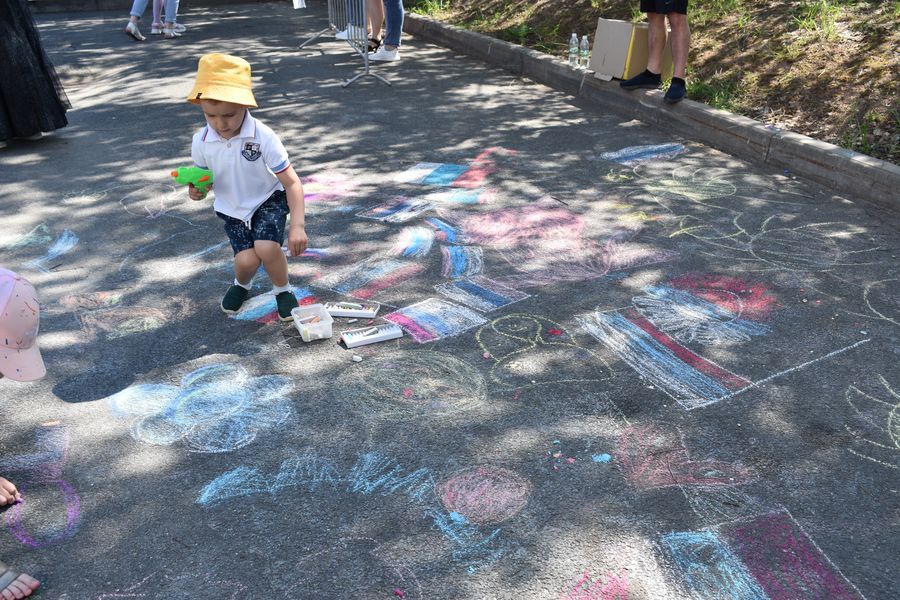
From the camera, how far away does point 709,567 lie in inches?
87.4

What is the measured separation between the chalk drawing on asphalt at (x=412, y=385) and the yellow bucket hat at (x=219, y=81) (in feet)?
3.90

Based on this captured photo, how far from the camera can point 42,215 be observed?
491 centimetres

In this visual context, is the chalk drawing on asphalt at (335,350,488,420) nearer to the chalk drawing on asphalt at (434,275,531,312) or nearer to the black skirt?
the chalk drawing on asphalt at (434,275,531,312)

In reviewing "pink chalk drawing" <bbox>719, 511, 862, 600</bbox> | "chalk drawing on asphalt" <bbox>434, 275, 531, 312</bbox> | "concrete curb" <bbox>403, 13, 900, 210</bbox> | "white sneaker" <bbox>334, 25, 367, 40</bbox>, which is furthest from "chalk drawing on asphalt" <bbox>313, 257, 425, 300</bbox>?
"white sneaker" <bbox>334, 25, 367, 40</bbox>

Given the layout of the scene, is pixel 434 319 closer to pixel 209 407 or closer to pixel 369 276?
pixel 369 276

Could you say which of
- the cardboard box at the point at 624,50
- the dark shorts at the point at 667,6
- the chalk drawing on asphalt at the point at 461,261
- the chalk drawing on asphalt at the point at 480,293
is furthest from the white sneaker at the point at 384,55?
the chalk drawing on asphalt at the point at 480,293

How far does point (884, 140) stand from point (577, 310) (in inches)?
117

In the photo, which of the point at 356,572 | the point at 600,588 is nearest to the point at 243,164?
the point at 356,572

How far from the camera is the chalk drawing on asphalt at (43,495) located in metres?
2.40

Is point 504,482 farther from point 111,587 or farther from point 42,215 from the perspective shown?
point 42,215

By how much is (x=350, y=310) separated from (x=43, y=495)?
1.49 metres

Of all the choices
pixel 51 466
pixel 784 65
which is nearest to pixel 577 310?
pixel 51 466

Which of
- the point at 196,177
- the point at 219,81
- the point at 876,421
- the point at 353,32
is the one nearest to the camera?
the point at 876,421

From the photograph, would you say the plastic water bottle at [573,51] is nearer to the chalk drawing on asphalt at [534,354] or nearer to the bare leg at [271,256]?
the chalk drawing on asphalt at [534,354]
